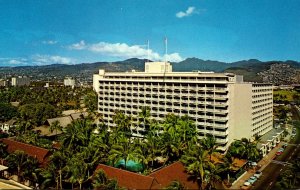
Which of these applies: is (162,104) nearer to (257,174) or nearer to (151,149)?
(151,149)

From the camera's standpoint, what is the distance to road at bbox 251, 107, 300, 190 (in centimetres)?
6400

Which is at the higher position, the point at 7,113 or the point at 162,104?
the point at 162,104

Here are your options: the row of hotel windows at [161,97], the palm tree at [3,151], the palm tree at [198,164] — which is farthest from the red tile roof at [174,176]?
the palm tree at [3,151]

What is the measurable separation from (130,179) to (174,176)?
8.30 m

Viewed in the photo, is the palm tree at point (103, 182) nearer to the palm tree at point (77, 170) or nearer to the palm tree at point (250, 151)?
the palm tree at point (77, 170)

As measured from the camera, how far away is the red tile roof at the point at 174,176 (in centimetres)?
5136

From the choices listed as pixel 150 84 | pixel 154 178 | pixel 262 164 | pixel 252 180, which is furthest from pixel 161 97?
pixel 154 178

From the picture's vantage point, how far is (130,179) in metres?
49.3

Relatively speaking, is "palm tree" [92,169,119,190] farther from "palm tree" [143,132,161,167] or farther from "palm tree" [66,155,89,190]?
"palm tree" [143,132,161,167]

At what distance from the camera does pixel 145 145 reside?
2413 inches

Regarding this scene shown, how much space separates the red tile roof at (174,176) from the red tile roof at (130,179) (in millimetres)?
3541

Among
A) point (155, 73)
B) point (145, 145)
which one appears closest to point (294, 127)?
point (155, 73)

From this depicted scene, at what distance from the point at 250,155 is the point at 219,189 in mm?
17905

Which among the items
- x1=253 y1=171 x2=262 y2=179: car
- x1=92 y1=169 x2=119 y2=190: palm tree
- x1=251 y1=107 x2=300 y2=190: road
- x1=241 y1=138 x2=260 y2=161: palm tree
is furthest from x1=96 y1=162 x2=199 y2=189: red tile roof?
x1=241 y1=138 x2=260 y2=161: palm tree
